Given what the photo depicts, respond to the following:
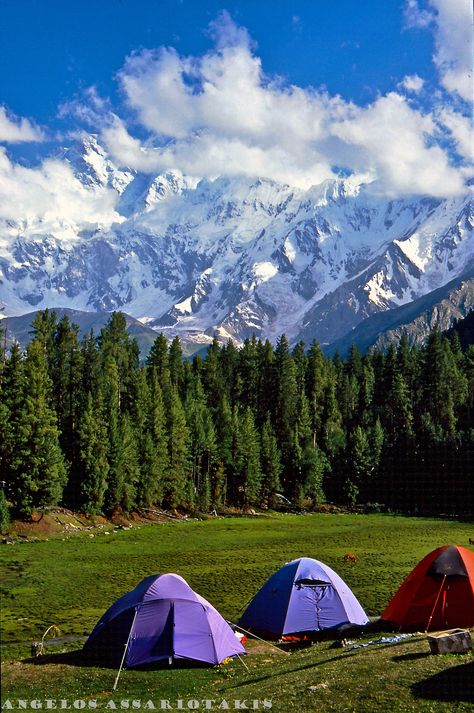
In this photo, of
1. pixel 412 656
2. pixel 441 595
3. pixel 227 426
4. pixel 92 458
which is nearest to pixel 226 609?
pixel 441 595

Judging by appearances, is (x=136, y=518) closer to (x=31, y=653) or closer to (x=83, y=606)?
(x=83, y=606)

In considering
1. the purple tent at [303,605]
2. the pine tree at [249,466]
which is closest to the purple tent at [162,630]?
the purple tent at [303,605]

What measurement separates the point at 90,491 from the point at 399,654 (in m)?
63.2

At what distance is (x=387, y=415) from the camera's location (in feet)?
433

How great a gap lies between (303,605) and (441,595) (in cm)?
583

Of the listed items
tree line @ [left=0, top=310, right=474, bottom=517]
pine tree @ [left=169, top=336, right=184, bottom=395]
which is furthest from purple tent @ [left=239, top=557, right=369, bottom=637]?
pine tree @ [left=169, top=336, right=184, bottom=395]

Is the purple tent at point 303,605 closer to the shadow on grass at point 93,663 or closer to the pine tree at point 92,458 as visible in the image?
the shadow on grass at point 93,663

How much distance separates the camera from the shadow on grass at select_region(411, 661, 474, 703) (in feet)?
57.5

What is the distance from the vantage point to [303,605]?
28938mm

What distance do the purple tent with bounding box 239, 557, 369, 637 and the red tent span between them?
9.69 feet

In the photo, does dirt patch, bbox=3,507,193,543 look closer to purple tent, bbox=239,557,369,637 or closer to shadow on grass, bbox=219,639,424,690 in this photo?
purple tent, bbox=239,557,369,637

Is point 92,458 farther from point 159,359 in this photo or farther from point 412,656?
point 412,656

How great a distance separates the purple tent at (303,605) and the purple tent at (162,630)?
3.98 metres

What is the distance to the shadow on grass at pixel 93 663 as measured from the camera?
23.0 m
